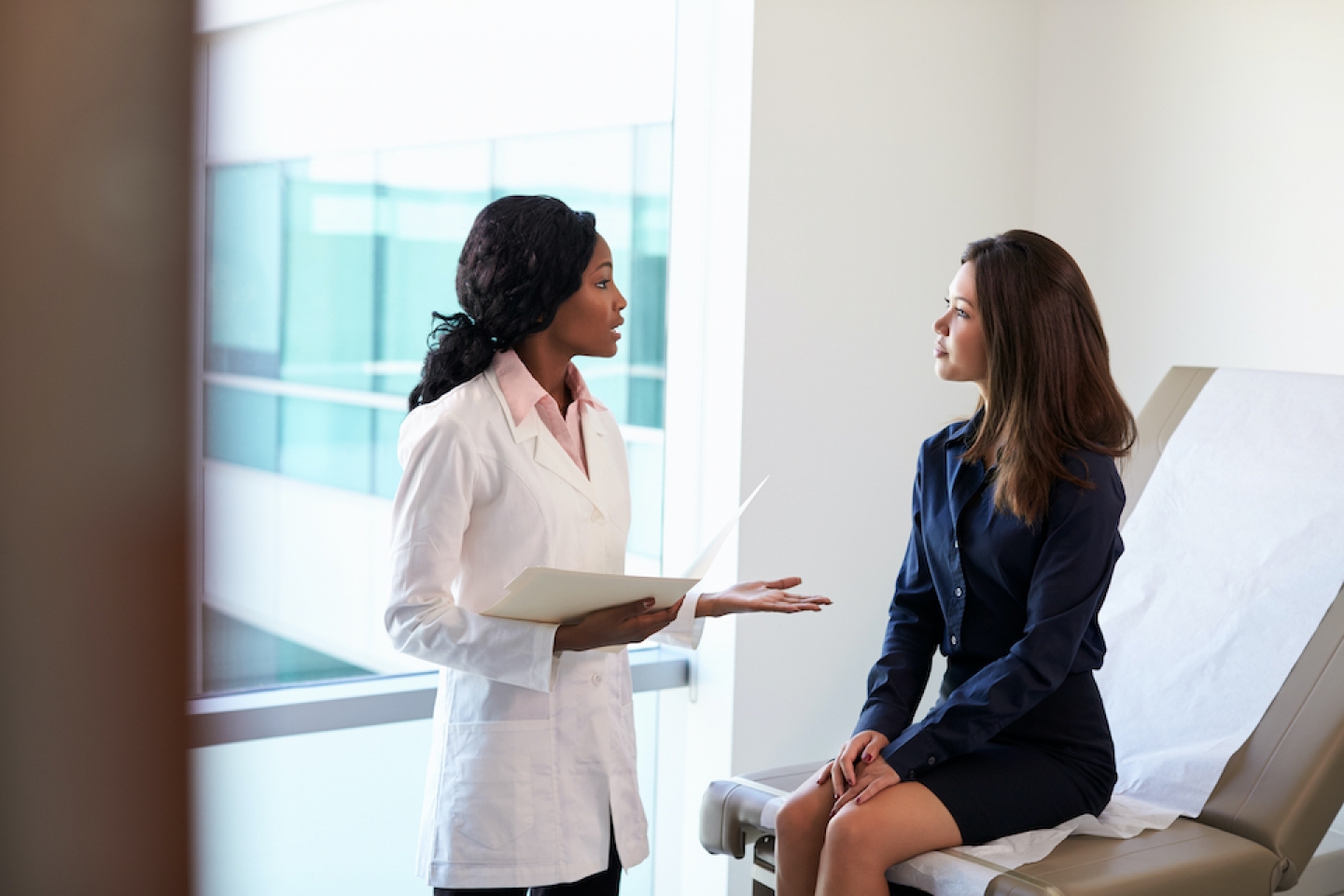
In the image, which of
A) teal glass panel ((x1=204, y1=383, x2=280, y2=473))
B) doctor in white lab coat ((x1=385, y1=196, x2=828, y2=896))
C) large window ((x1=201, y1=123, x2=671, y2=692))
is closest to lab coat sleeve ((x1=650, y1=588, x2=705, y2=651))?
doctor in white lab coat ((x1=385, y1=196, x2=828, y2=896))

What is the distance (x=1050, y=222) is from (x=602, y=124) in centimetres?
125

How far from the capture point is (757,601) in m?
1.52

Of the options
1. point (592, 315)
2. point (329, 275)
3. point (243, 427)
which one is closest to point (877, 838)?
point (592, 315)

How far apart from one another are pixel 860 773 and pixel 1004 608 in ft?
1.05

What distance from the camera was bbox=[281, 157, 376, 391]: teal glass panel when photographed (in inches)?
87.5

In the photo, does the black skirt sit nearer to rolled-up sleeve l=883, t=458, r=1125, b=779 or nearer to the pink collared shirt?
rolled-up sleeve l=883, t=458, r=1125, b=779

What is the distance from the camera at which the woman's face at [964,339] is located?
68.1 inches

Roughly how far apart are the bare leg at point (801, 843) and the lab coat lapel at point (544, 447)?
0.52 metres

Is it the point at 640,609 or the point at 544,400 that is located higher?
the point at 544,400

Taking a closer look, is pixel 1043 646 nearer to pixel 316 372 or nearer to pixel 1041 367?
pixel 1041 367

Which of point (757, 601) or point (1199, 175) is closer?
point (757, 601)

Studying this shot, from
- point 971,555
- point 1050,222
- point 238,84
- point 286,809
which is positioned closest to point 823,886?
point 971,555

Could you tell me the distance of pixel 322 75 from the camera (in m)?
2.24

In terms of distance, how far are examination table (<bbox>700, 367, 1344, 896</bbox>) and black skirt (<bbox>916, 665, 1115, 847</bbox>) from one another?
0.06 meters
